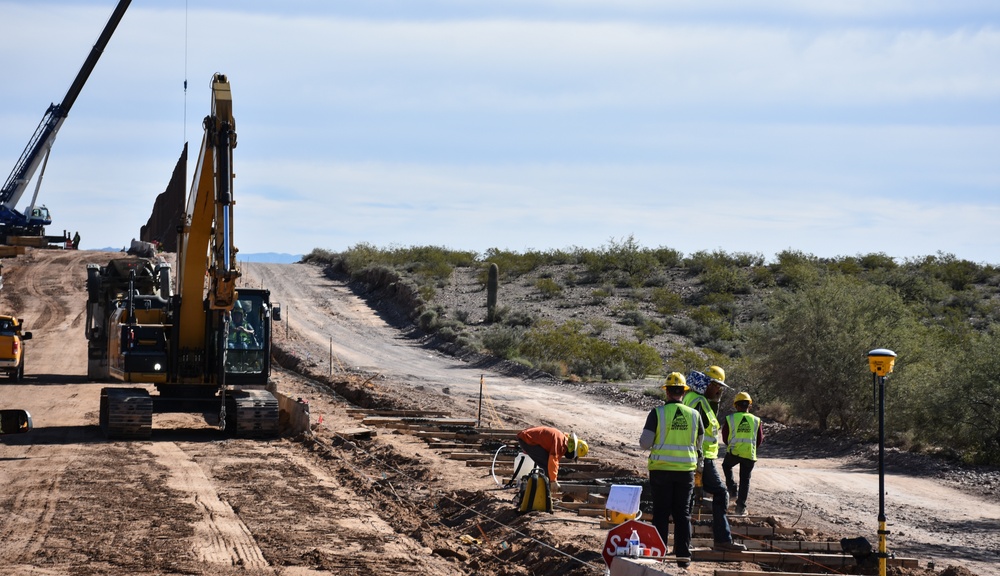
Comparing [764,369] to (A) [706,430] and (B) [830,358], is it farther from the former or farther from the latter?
(A) [706,430]

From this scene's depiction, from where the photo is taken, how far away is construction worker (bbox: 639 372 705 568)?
1101cm

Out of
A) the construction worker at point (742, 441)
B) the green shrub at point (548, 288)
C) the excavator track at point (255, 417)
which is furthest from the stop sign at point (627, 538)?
the green shrub at point (548, 288)

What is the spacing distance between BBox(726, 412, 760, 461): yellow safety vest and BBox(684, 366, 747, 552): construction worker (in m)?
1.25

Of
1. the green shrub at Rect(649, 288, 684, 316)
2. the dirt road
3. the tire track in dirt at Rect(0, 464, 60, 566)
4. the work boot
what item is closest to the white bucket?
the dirt road

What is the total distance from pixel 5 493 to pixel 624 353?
26.5 metres

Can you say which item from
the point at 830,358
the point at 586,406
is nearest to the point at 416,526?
the point at 830,358

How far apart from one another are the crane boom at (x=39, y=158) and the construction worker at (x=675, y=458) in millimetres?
43093

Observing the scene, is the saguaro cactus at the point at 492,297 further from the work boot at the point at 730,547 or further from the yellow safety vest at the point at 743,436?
the work boot at the point at 730,547

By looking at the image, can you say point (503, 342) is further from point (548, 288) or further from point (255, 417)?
point (255, 417)

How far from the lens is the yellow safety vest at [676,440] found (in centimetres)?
1100

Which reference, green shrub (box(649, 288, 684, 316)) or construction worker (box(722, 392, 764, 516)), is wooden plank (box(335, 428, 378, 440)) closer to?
construction worker (box(722, 392, 764, 516))

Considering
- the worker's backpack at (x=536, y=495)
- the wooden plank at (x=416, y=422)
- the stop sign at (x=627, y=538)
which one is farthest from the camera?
the wooden plank at (x=416, y=422)

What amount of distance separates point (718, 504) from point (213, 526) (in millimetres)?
6112

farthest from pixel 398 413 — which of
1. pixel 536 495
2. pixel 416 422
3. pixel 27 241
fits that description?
pixel 27 241
